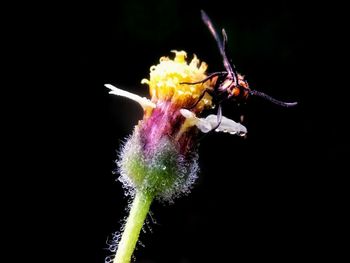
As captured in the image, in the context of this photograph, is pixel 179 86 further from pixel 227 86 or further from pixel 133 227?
pixel 133 227

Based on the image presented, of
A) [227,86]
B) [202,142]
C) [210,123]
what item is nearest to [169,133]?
[210,123]

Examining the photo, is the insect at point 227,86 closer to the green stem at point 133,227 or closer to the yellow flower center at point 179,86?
the yellow flower center at point 179,86

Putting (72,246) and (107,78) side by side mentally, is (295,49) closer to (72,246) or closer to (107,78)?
(107,78)

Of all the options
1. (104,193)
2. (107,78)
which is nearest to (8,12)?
(107,78)

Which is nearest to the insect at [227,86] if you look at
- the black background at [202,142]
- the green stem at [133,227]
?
the green stem at [133,227]

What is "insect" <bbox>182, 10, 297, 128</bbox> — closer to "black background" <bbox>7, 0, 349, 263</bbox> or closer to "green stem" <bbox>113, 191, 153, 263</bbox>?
"green stem" <bbox>113, 191, 153, 263</bbox>

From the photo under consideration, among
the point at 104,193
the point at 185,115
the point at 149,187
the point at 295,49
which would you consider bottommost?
the point at 149,187

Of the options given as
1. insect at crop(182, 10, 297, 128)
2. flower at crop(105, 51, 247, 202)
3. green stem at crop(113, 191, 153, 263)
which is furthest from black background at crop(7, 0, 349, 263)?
green stem at crop(113, 191, 153, 263)
